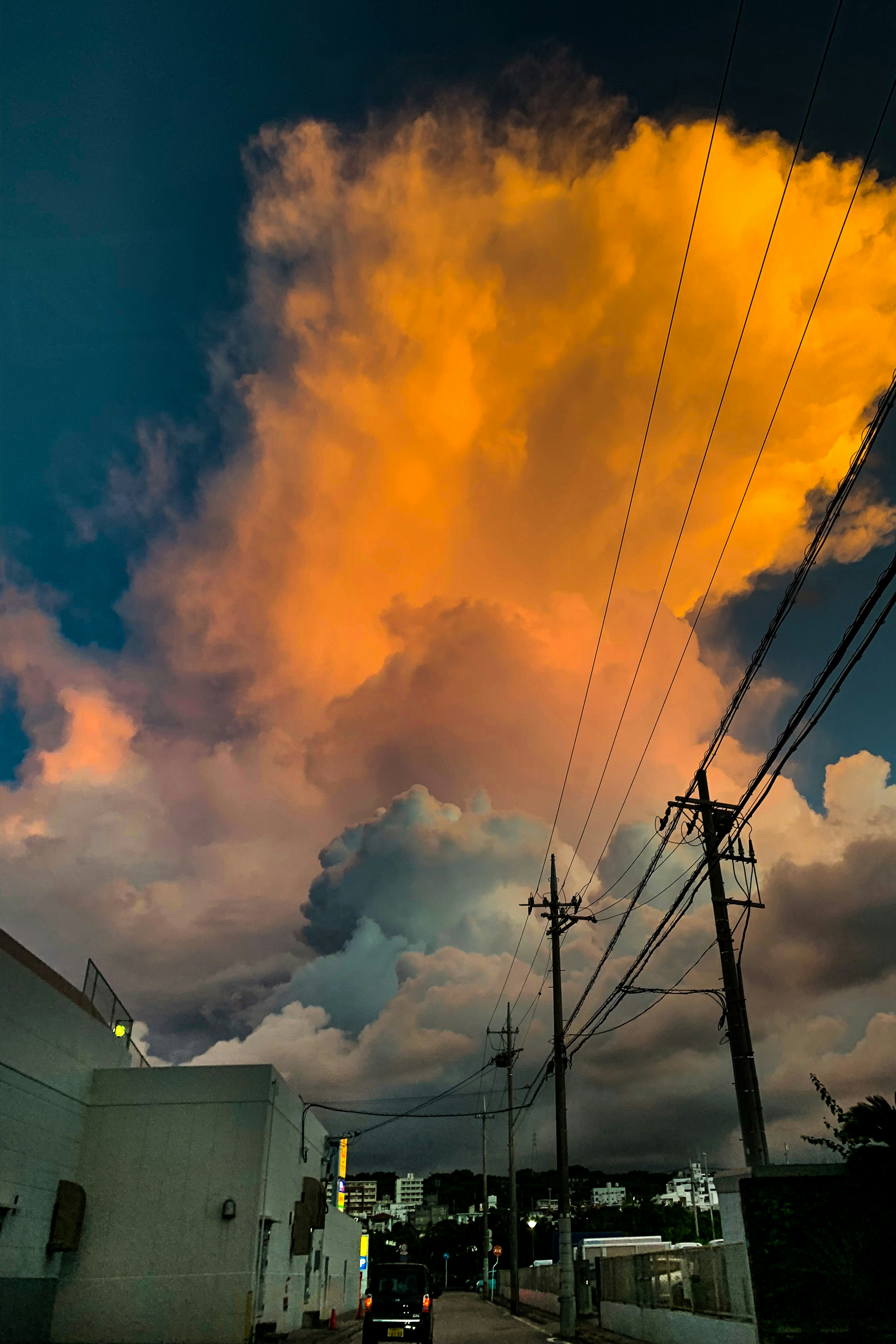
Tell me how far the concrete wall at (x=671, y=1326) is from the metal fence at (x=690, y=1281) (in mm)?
134

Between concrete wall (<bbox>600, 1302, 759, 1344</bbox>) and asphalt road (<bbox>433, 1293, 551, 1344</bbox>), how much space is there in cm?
214

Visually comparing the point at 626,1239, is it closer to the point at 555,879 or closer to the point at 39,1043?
the point at 555,879

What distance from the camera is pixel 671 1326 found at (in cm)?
2045

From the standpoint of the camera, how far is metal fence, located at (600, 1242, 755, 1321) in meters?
15.7

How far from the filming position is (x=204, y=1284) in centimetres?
2308

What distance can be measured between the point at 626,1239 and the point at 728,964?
51994 mm

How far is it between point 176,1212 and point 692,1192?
5988 inches

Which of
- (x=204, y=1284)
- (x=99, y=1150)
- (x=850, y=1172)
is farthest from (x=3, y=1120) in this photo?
(x=850, y=1172)

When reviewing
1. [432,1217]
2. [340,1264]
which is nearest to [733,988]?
[340,1264]

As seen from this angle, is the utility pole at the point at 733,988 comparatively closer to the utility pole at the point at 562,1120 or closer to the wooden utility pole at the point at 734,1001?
the wooden utility pole at the point at 734,1001

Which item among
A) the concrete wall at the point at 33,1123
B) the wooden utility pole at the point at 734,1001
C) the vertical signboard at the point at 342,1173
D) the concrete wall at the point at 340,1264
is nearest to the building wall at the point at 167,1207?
the concrete wall at the point at 33,1123

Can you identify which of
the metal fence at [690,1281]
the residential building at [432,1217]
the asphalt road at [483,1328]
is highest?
the metal fence at [690,1281]

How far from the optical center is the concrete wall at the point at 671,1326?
627 inches

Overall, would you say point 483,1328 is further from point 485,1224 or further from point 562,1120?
point 485,1224
